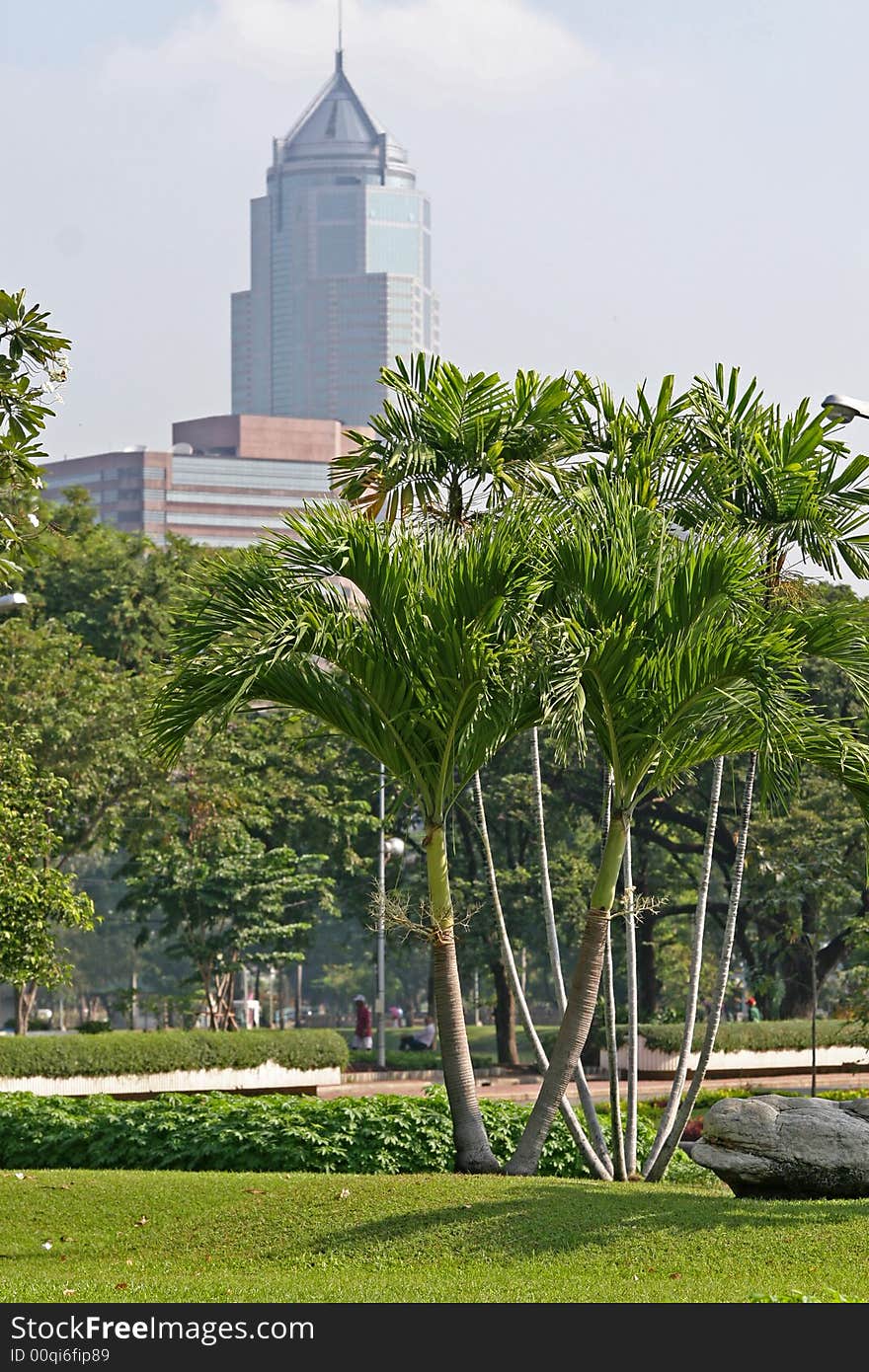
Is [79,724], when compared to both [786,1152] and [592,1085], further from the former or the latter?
[786,1152]

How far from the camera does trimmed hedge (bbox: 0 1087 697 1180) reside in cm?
1516

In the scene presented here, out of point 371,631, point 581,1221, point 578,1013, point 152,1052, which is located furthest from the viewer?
point 152,1052

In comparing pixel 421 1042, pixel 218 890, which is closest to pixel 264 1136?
pixel 218 890

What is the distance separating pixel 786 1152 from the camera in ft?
42.9

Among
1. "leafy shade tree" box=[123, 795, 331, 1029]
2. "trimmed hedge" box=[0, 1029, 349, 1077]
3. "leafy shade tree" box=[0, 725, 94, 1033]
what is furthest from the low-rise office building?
"leafy shade tree" box=[0, 725, 94, 1033]

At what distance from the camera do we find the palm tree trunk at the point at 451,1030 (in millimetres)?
14445

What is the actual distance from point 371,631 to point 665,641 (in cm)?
238

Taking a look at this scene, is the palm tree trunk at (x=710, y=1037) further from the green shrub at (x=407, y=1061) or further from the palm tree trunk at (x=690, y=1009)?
the green shrub at (x=407, y=1061)

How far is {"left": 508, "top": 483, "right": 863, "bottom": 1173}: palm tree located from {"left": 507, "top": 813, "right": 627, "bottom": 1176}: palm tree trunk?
91cm

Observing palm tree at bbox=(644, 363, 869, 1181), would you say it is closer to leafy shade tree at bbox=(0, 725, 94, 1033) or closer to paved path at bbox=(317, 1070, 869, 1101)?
leafy shade tree at bbox=(0, 725, 94, 1033)

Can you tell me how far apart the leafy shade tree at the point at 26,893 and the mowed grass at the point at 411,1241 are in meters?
7.82

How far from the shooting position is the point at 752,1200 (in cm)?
1269
